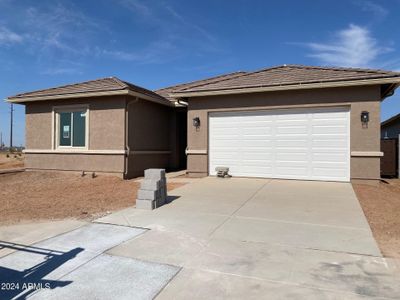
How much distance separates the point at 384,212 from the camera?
723cm

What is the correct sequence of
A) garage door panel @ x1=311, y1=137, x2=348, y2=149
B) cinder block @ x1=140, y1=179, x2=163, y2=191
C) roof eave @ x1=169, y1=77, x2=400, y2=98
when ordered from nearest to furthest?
cinder block @ x1=140, y1=179, x2=163, y2=191, roof eave @ x1=169, y1=77, x2=400, y2=98, garage door panel @ x1=311, y1=137, x2=348, y2=149

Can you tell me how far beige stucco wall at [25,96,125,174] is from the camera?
13.5 meters

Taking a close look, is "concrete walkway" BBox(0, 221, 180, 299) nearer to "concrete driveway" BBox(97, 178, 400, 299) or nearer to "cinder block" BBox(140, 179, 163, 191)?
"concrete driveway" BBox(97, 178, 400, 299)

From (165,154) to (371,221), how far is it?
11.7 meters

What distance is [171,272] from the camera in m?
4.00

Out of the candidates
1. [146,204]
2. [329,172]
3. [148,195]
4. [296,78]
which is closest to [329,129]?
[329,172]

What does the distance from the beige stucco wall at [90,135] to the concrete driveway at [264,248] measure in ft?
20.1

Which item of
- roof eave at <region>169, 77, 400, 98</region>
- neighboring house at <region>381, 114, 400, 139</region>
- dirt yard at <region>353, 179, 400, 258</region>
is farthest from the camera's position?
neighboring house at <region>381, 114, 400, 139</region>

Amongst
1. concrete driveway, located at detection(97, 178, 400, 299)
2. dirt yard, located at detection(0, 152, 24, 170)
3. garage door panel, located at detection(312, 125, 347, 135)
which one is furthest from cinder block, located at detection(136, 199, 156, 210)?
dirt yard, located at detection(0, 152, 24, 170)

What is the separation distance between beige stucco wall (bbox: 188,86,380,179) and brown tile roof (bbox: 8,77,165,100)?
2.90 meters

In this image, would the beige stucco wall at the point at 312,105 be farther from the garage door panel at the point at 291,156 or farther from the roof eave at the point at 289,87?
the garage door panel at the point at 291,156

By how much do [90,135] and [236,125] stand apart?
20.8 ft

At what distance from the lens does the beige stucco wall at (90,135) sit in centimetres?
1352

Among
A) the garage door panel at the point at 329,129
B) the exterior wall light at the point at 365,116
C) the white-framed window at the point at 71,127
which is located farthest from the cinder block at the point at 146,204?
the exterior wall light at the point at 365,116
